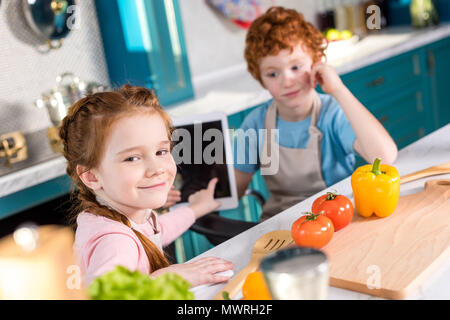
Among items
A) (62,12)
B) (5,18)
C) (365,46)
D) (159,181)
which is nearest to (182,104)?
(62,12)

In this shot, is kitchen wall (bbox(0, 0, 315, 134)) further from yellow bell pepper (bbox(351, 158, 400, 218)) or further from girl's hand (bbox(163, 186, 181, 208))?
yellow bell pepper (bbox(351, 158, 400, 218))

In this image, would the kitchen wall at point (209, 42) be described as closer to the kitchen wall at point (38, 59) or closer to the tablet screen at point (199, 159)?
the kitchen wall at point (38, 59)

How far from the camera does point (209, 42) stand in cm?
332

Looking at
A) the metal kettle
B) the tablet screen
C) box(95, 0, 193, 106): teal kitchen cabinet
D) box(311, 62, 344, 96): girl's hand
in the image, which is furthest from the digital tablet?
box(95, 0, 193, 106): teal kitchen cabinet

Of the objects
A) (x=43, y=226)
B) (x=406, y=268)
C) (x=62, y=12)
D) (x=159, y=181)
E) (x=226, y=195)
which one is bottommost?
(x=43, y=226)

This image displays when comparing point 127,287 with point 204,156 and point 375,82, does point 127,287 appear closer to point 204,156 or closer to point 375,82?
point 204,156

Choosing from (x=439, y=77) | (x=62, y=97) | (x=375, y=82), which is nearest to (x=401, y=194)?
(x=62, y=97)

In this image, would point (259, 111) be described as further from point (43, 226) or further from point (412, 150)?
point (43, 226)

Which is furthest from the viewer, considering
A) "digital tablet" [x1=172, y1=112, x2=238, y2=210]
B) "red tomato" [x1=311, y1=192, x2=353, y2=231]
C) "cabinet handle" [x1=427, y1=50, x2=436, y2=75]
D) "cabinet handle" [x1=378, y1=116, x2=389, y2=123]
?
"cabinet handle" [x1=427, y1=50, x2=436, y2=75]

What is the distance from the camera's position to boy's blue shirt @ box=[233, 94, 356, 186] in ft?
5.42

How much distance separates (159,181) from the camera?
3.61 feet

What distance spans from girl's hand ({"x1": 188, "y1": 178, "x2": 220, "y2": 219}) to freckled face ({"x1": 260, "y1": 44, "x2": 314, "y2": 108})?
1.10 feet
